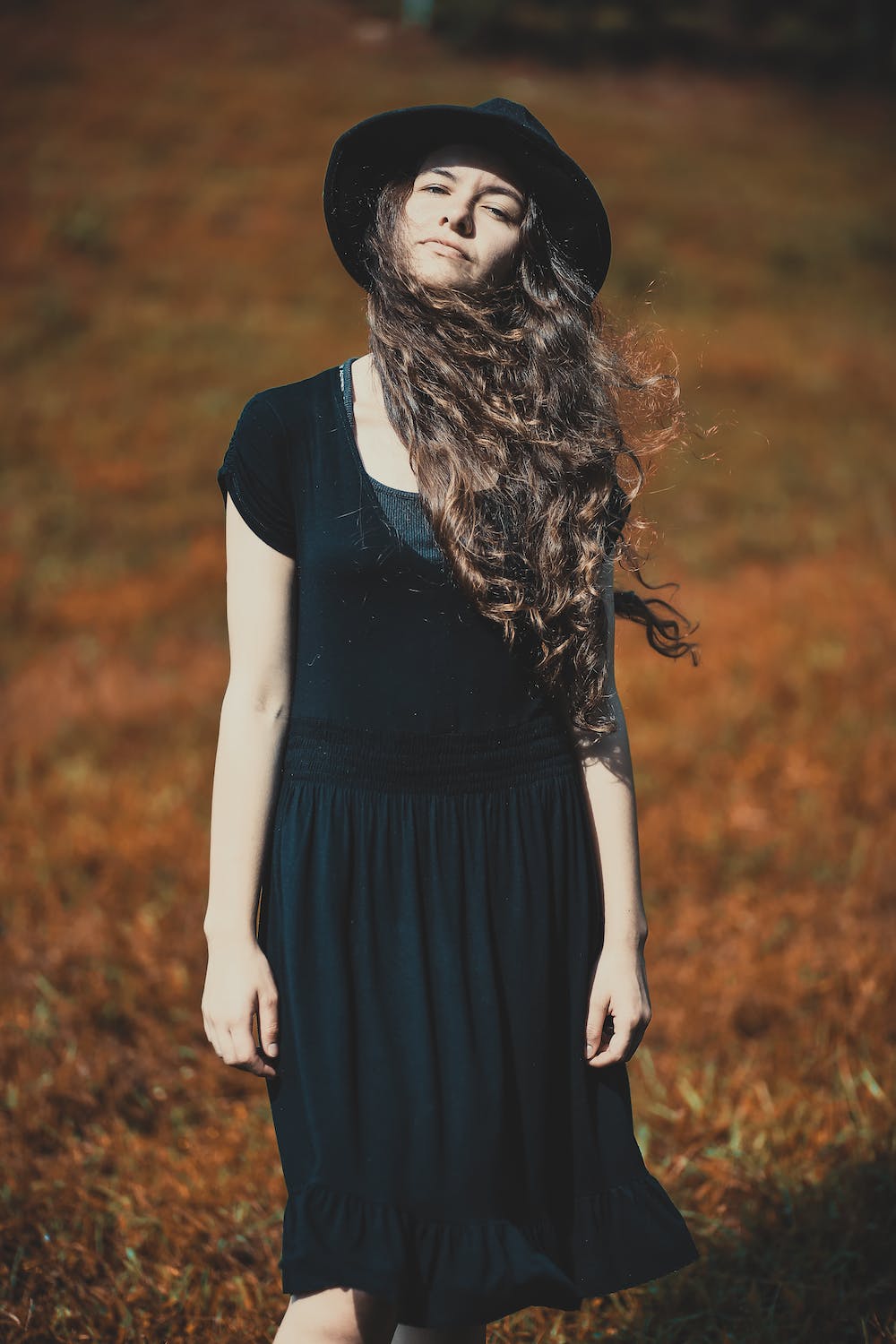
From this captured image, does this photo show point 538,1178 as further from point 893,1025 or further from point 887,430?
point 887,430

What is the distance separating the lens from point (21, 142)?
59.6 feet

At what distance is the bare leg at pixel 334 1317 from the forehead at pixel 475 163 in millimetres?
1616

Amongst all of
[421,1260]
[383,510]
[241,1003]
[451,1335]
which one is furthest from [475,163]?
[451,1335]

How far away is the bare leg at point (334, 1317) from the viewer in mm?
1603

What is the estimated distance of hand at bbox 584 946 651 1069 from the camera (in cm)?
177

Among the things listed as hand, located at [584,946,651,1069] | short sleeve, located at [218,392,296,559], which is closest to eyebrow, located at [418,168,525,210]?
short sleeve, located at [218,392,296,559]

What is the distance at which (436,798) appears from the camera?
5.57 feet

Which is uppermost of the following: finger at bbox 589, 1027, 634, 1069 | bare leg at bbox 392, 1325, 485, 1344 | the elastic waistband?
the elastic waistband

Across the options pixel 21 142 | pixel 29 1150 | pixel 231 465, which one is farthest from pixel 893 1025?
pixel 21 142

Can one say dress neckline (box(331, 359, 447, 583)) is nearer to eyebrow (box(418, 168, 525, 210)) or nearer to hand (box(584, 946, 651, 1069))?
eyebrow (box(418, 168, 525, 210))

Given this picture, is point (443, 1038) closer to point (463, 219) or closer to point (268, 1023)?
point (268, 1023)

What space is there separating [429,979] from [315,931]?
0.18 m

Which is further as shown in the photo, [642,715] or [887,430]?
[887,430]

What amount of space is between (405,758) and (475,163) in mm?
906
